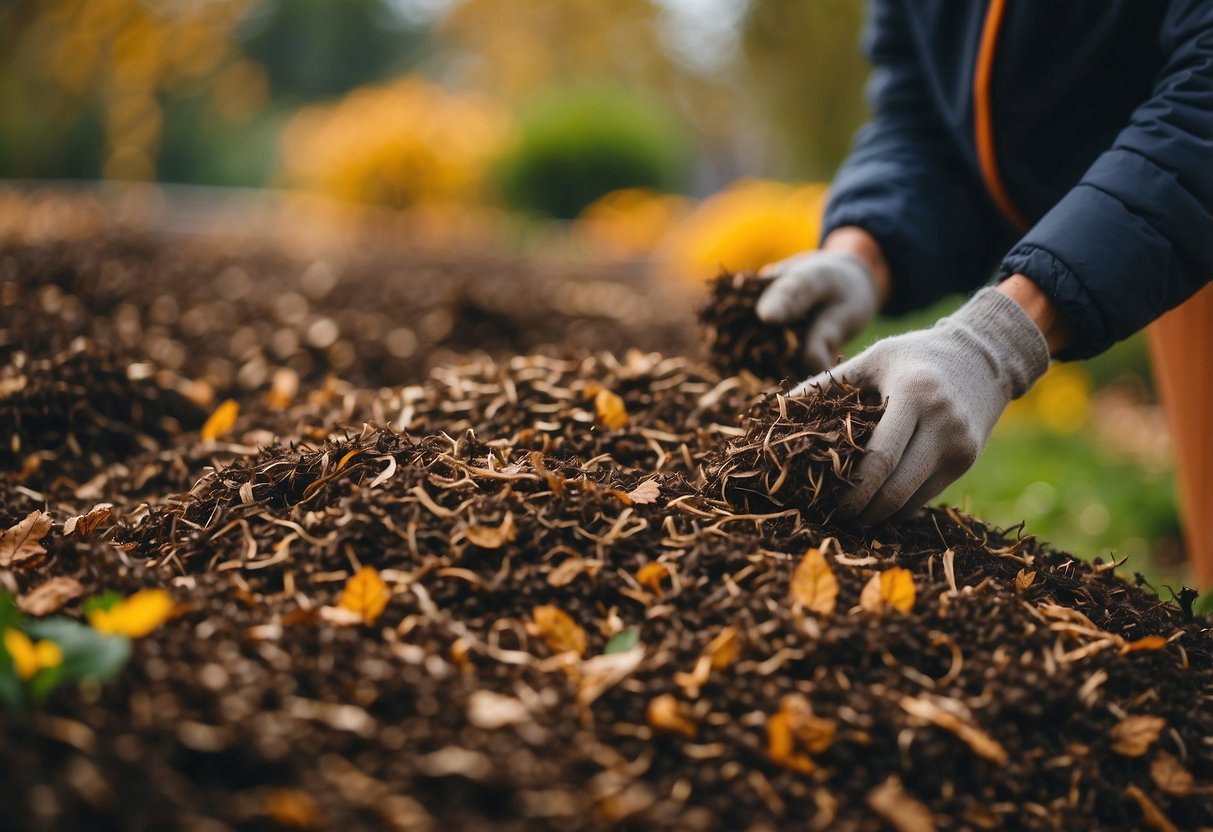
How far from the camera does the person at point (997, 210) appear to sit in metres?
1.48

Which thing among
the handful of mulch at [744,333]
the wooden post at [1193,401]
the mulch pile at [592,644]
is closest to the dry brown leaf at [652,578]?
the mulch pile at [592,644]

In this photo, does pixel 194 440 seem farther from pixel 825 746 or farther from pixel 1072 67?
pixel 1072 67

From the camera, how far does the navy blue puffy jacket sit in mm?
1488

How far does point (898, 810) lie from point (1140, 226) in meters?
1.04

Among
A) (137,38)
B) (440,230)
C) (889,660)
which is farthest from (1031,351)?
(137,38)

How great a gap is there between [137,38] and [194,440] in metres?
4.99

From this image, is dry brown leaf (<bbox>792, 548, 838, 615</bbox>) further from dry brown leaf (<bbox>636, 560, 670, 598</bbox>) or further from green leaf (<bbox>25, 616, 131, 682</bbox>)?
green leaf (<bbox>25, 616, 131, 682</bbox>)

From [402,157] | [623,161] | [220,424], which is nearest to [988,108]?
[220,424]

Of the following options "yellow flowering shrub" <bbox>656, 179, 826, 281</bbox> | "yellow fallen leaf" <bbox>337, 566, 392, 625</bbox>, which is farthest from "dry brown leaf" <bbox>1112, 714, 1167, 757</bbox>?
"yellow flowering shrub" <bbox>656, 179, 826, 281</bbox>

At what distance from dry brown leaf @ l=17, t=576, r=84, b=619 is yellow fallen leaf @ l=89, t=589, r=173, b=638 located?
16cm

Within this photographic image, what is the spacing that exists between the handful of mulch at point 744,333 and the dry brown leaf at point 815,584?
0.81m

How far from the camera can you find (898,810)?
3.28 ft

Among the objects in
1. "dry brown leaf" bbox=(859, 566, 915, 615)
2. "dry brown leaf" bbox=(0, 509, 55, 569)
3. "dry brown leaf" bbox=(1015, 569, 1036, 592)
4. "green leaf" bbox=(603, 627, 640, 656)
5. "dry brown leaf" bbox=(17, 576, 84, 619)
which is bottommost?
"dry brown leaf" bbox=(1015, 569, 1036, 592)

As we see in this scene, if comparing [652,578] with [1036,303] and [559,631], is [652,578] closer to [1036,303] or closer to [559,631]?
[559,631]
